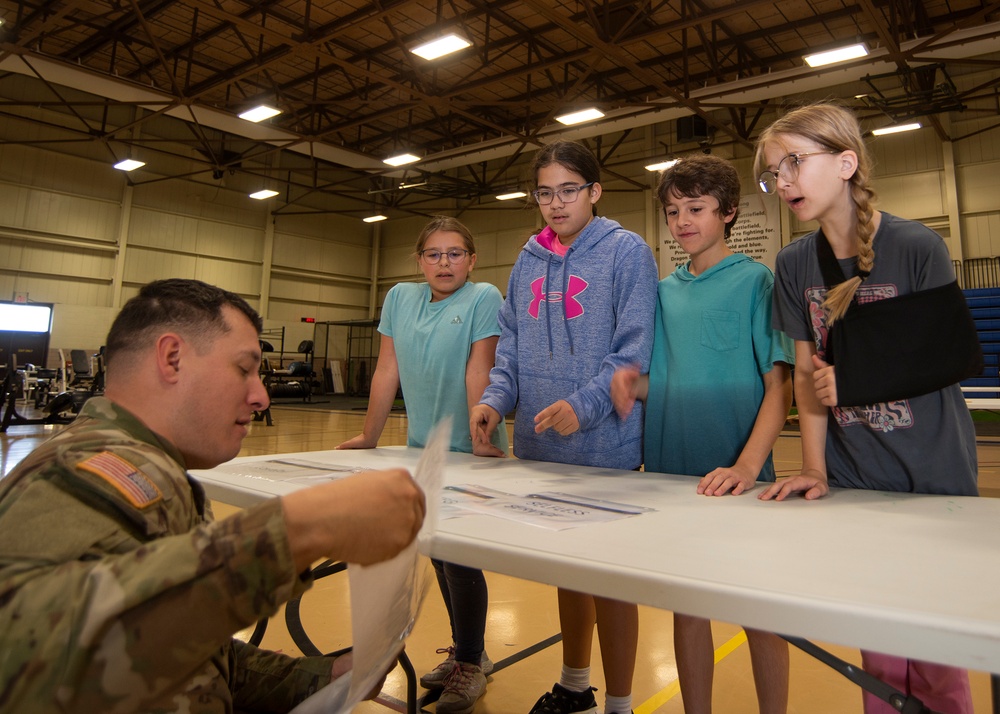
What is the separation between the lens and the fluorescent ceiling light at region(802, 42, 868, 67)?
7605mm

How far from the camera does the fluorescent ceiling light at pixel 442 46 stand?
781cm

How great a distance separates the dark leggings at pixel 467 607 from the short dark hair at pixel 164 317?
1.13 metres

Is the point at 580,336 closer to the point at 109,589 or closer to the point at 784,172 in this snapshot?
the point at 784,172

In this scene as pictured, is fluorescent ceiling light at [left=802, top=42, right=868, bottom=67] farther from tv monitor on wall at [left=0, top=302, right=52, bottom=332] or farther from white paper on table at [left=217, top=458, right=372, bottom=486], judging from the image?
tv monitor on wall at [left=0, top=302, right=52, bottom=332]

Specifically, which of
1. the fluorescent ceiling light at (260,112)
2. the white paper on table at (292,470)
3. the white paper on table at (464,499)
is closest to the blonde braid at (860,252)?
the white paper on table at (464,499)

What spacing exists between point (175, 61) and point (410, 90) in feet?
16.3

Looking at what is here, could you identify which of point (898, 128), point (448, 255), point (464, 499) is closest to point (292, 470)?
point (464, 499)

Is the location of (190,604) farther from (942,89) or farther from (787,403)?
(942,89)

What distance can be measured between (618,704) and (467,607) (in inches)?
19.5

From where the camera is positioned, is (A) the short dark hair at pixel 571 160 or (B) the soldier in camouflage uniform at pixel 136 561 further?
(A) the short dark hair at pixel 571 160

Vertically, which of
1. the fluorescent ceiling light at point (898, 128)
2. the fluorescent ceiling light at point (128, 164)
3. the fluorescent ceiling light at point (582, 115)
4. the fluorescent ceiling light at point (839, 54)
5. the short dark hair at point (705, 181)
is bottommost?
the short dark hair at point (705, 181)

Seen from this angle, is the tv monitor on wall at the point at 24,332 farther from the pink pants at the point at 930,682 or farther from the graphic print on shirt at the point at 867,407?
the pink pants at the point at 930,682

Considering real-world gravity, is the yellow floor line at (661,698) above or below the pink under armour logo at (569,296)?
below

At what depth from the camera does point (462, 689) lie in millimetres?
1721
